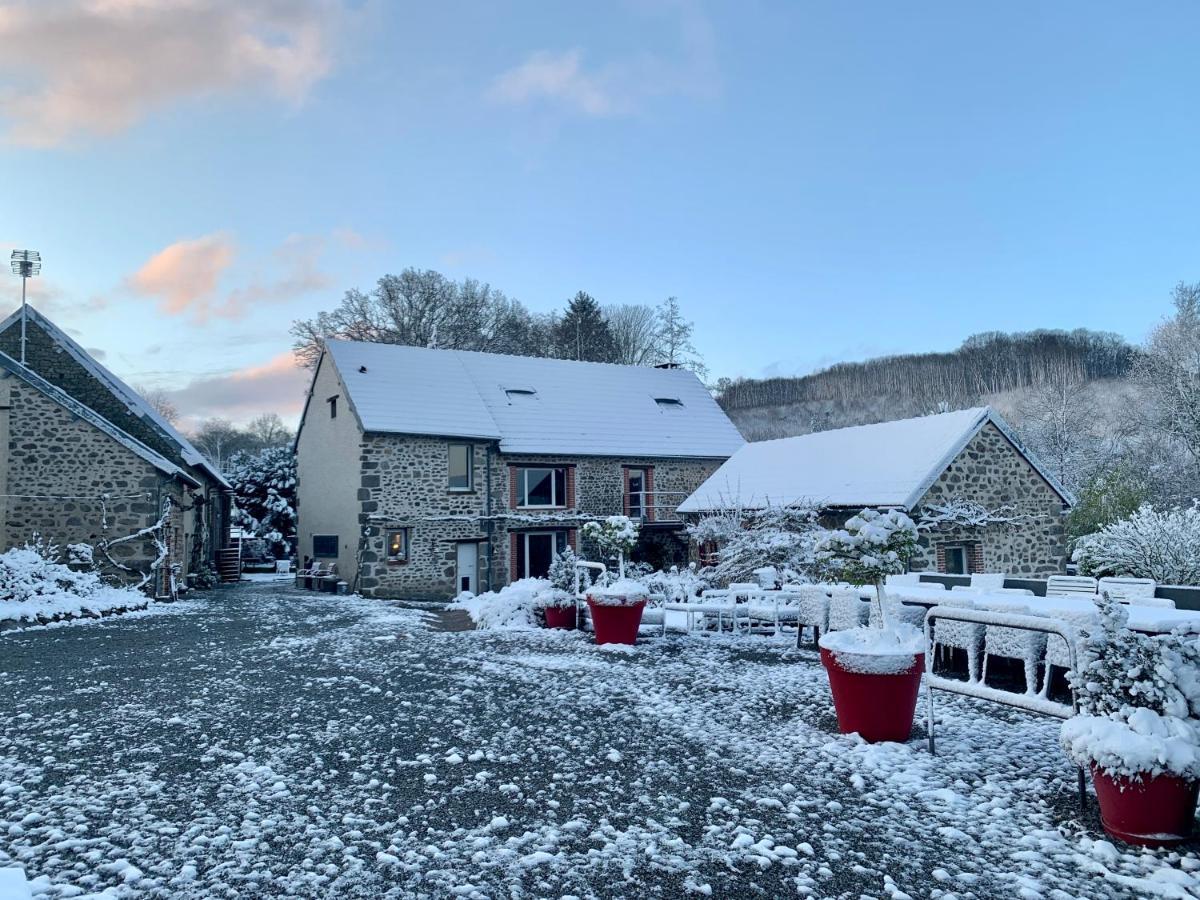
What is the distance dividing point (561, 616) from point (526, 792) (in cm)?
642

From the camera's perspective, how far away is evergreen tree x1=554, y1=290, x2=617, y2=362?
39500 millimetres

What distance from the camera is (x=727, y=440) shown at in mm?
24438

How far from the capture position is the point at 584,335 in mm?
39812

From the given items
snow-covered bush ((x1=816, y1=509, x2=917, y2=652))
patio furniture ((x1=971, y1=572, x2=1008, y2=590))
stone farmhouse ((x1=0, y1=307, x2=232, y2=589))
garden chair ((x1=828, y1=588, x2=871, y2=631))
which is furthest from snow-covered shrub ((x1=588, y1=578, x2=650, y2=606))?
stone farmhouse ((x1=0, y1=307, x2=232, y2=589))

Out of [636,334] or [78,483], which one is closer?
[78,483]

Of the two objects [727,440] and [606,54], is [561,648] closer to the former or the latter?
[606,54]

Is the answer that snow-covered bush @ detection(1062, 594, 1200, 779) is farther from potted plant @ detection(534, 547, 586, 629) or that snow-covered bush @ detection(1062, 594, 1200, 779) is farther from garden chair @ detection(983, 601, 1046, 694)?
potted plant @ detection(534, 547, 586, 629)

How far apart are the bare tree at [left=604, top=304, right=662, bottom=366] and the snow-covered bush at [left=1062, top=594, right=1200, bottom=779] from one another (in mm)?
37520

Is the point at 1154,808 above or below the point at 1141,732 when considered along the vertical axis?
below

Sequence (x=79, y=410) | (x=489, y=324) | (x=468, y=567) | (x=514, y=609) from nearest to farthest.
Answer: (x=514, y=609) < (x=79, y=410) < (x=468, y=567) < (x=489, y=324)

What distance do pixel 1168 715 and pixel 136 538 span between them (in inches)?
660

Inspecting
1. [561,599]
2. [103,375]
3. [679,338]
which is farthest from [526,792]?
[679,338]

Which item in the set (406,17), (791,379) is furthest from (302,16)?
(791,379)

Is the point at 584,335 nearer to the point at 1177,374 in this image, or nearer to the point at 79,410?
the point at 1177,374
